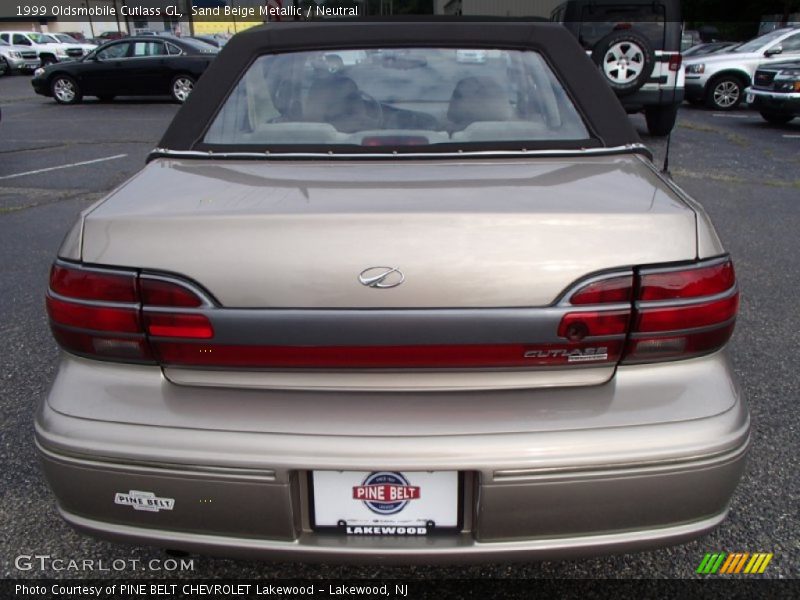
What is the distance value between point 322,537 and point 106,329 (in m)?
0.68

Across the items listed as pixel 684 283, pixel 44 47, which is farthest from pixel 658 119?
pixel 44 47

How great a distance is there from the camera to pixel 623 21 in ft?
32.3

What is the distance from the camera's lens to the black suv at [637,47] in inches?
351

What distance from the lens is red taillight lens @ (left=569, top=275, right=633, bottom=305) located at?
145 cm

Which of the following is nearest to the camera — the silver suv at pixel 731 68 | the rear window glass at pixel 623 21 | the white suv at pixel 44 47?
the rear window glass at pixel 623 21

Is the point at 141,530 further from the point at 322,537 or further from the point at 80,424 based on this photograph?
the point at 322,537

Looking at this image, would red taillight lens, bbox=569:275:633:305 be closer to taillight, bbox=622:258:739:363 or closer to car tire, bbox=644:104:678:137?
taillight, bbox=622:258:739:363

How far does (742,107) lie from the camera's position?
14180 mm

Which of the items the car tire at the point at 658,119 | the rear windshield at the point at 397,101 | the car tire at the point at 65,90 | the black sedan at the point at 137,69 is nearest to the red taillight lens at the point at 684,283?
the rear windshield at the point at 397,101

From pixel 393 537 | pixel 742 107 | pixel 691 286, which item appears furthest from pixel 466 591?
pixel 742 107

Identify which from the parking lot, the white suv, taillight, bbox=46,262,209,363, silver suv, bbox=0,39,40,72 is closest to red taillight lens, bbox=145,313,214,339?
taillight, bbox=46,262,209,363

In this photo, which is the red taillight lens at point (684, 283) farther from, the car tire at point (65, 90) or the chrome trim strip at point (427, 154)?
the car tire at point (65, 90)

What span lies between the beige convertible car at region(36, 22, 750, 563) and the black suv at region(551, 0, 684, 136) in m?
8.17

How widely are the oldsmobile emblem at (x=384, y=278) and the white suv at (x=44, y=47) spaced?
30.4 meters
